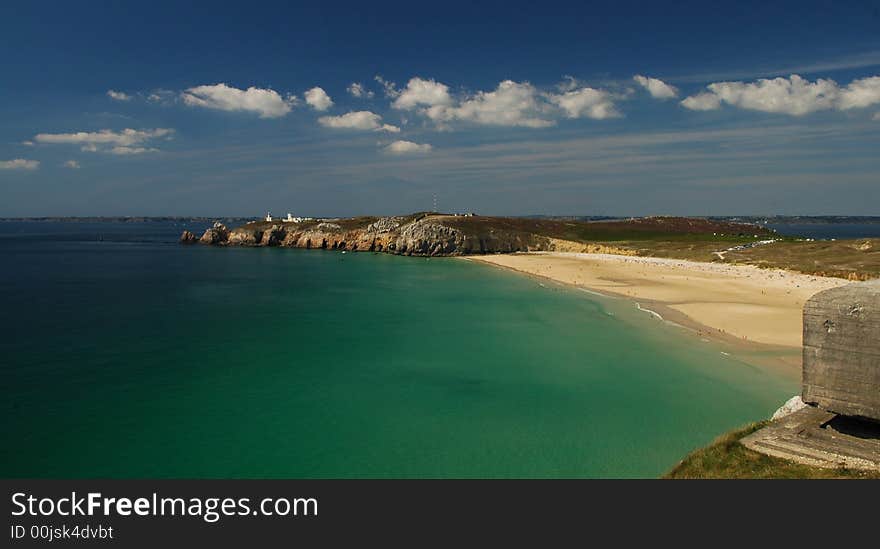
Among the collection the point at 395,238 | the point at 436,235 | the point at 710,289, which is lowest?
the point at 710,289

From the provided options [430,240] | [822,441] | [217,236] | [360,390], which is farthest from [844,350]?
[217,236]

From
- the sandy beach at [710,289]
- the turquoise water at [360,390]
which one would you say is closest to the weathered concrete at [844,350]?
the turquoise water at [360,390]

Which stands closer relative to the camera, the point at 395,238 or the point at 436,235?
the point at 436,235

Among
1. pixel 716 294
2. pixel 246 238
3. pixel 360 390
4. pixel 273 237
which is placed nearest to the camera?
pixel 360 390

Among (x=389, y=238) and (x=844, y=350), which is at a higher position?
(x=389, y=238)

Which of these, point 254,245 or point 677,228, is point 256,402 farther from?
point 677,228

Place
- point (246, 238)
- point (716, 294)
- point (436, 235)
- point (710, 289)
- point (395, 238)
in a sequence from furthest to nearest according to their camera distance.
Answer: point (246, 238), point (395, 238), point (436, 235), point (710, 289), point (716, 294)

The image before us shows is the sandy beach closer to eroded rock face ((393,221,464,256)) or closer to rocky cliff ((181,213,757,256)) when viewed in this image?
rocky cliff ((181,213,757,256))

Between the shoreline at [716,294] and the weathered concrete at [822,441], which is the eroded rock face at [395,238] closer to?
the shoreline at [716,294]

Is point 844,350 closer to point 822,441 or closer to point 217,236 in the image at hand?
point 822,441
